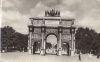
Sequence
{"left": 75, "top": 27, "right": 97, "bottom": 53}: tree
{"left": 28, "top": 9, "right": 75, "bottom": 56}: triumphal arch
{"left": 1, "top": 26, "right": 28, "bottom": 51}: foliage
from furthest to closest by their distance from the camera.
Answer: {"left": 28, "top": 9, "right": 75, "bottom": 56}: triumphal arch, {"left": 75, "top": 27, "right": 97, "bottom": 53}: tree, {"left": 1, "top": 26, "right": 28, "bottom": 51}: foliage

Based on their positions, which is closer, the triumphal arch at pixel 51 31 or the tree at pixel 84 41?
the tree at pixel 84 41

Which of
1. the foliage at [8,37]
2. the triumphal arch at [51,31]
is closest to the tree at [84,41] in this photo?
the triumphal arch at [51,31]

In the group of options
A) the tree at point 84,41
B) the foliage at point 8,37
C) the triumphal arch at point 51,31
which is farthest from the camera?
the triumphal arch at point 51,31

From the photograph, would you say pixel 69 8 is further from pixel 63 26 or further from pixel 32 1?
pixel 63 26

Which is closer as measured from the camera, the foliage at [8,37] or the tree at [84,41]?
the foliage at [8,37]

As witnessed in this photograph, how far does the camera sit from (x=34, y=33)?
39.2ft

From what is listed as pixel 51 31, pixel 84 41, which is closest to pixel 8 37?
pixel 51 31

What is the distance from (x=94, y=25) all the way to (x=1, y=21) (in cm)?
206

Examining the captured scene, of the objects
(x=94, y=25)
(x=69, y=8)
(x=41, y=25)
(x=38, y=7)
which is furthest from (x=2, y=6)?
(x=41, y=25)

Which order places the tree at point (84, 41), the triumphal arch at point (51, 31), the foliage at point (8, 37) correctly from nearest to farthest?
the foliage at point (8, 37)
the tree at point (84, 41)
the triumphal arch at point (51, 31)

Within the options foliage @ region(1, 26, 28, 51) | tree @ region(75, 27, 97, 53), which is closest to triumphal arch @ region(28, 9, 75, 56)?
tree @ region(75, 27, 97, 53)

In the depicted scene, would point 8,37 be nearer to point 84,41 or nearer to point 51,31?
point 51,31

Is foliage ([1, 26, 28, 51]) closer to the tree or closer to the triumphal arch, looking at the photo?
the triumphal arch

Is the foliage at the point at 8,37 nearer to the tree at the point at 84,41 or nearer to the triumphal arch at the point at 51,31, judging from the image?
the triumphal arch at the point at 51,31
